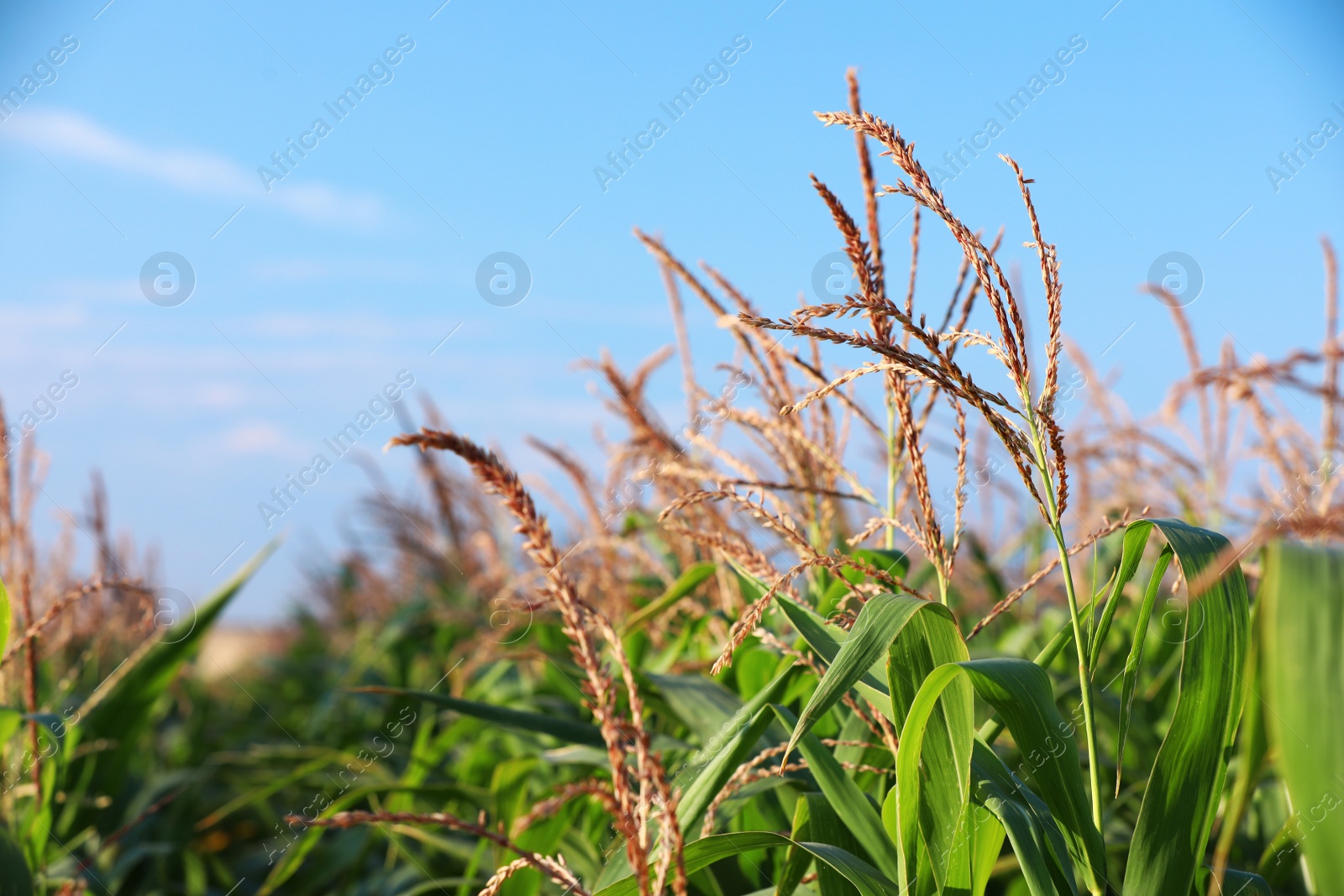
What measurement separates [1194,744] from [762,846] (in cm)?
43

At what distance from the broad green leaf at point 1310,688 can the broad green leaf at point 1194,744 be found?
0.86 ft

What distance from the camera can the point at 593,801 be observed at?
1.59 meters

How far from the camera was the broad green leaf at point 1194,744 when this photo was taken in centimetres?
78

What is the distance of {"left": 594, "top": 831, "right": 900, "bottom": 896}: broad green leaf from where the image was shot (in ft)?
2.76

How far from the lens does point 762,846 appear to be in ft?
3.09

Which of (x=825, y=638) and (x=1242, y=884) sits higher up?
(x=825, y=638)

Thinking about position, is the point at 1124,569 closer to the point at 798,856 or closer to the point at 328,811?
the point at 798,856

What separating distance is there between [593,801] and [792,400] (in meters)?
0.82

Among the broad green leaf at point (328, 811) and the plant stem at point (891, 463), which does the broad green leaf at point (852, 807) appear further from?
the broad green leaf at point (328, 811)

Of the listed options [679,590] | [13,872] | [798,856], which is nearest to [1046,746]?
[798,856]

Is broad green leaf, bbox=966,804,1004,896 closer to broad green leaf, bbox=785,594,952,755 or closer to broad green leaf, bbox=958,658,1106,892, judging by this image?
broad green leaf, bbox=958,658,1106,892

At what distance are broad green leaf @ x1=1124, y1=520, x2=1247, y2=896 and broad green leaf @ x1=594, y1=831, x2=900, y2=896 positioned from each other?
Result: 0.22 metres

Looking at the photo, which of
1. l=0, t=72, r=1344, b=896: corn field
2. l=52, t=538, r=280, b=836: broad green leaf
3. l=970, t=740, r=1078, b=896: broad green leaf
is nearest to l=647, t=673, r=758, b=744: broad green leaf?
l=0, t=72, r=1344, b=896: corn field

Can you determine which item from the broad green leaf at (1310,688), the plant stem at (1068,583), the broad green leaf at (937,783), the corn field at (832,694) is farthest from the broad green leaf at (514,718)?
the broad green leaf at (1310,688)
